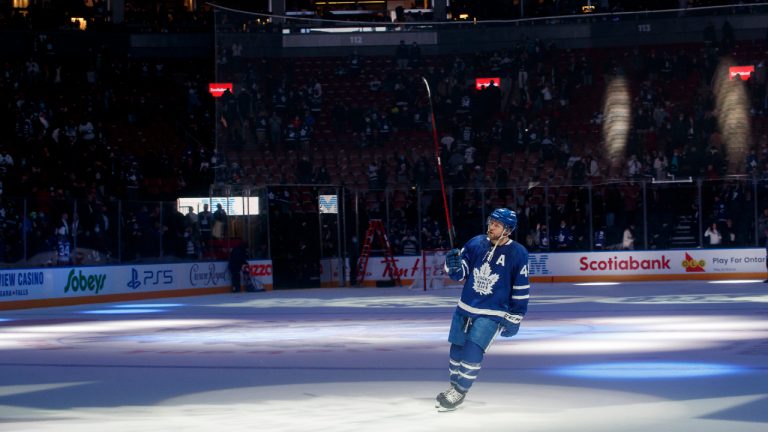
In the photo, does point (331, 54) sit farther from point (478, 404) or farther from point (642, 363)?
point (478, 404)

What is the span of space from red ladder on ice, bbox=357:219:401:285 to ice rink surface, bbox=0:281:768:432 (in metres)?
11.5

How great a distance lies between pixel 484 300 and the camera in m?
9.47

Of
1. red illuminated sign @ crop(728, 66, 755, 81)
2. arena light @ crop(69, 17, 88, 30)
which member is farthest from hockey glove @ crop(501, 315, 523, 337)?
arena light @ crop(69, 17, 88, 30)

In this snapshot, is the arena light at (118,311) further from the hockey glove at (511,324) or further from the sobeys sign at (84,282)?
the hockey glove at (511,324)

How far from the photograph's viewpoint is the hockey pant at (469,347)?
930 centimetres

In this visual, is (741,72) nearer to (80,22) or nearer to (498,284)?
(80,22)

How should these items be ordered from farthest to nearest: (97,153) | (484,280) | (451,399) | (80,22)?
(80,22) → (97,153) → (484,280) → (451,399)

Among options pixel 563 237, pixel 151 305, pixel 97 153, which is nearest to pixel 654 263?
pixel 563 237

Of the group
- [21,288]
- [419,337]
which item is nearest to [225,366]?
[419,337]

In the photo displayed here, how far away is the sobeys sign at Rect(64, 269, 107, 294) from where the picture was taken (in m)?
26.9

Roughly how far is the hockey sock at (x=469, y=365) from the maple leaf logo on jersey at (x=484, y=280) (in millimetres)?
452

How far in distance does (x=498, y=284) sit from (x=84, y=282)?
64.0ft

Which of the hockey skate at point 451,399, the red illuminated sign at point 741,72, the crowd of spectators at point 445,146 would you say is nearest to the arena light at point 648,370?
the hockey skate at point 451,399

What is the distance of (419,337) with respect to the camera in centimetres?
1634
